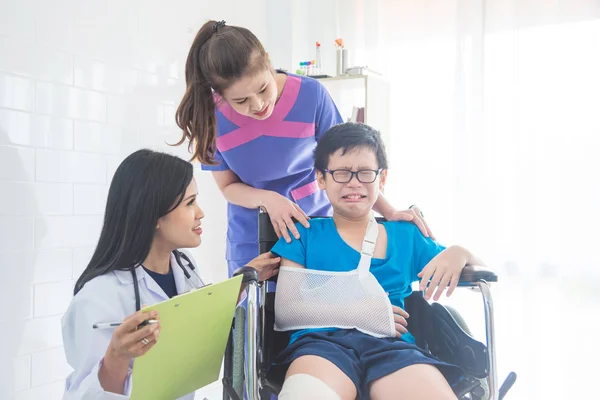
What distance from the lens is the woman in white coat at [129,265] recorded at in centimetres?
122

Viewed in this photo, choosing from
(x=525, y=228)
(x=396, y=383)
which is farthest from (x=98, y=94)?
(x=525, y=228)

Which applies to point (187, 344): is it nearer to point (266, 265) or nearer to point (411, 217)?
point (266, 265)

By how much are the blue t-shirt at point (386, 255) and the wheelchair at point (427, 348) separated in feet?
0.26

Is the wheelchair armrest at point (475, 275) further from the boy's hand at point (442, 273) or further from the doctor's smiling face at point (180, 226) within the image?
the doctor's smiling face at point (180, 226)

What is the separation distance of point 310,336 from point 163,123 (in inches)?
63.8

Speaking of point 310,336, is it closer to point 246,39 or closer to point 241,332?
point 241,332

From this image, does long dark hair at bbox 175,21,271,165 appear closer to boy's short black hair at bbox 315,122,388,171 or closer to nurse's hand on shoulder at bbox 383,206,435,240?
boy's short black hair at bbox 315,122,388,171

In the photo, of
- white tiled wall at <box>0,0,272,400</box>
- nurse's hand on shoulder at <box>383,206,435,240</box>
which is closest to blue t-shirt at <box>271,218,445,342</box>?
nurse's hand on shoulder at <box>383,206,435,240</box>

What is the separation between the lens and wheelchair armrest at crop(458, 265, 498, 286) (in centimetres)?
142

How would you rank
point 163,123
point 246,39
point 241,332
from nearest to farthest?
point 241,332 < point 246,39 < point 163,123

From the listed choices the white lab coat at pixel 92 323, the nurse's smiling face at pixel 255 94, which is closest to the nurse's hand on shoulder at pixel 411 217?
the nurse's smiling face at pixel 255 94

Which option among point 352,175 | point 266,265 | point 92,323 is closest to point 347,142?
point 352,175

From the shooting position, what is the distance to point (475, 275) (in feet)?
4.68

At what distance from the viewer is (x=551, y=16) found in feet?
9.30
